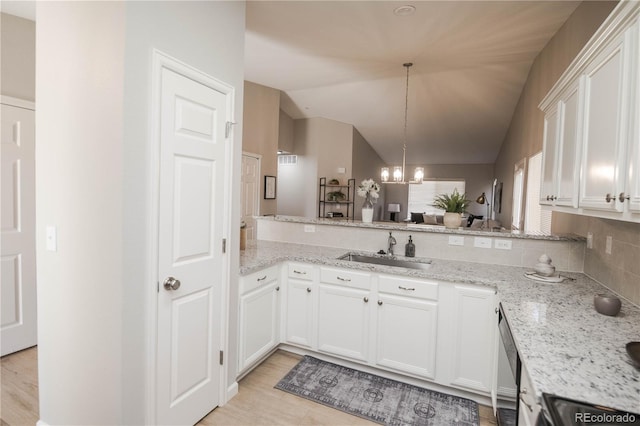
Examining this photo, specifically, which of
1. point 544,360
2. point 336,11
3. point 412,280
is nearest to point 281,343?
point 412,280

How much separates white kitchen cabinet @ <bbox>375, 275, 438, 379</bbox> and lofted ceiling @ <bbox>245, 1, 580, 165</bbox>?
2.23 m

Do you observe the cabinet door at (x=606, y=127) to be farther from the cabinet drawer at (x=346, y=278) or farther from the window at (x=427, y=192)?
the window at (x=427, y=192)

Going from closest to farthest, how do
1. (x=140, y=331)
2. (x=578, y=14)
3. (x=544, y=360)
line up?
(x=544, y=360) → (x=140, y=331) → (x=578, y=14)

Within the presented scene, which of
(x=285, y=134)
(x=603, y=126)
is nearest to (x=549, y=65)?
(x=603, y=126)

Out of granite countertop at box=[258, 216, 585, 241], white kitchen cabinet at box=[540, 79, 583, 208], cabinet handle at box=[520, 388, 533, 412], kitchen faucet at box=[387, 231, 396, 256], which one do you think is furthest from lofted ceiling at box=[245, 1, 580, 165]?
cabinet handle at box=[520, 388, 533, 412]

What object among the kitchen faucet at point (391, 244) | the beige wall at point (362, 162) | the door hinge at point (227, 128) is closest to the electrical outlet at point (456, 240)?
the kitchen faucet at point (391, 244)

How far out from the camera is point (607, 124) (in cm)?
135

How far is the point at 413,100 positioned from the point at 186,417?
19.5ft

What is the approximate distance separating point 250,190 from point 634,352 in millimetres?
5217

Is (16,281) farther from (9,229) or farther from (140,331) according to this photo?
(140,331)

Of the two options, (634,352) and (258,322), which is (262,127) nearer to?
(258,322)

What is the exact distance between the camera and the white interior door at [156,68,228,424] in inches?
67.9

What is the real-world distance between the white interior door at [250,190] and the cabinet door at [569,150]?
4.38m

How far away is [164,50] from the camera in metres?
1.66
